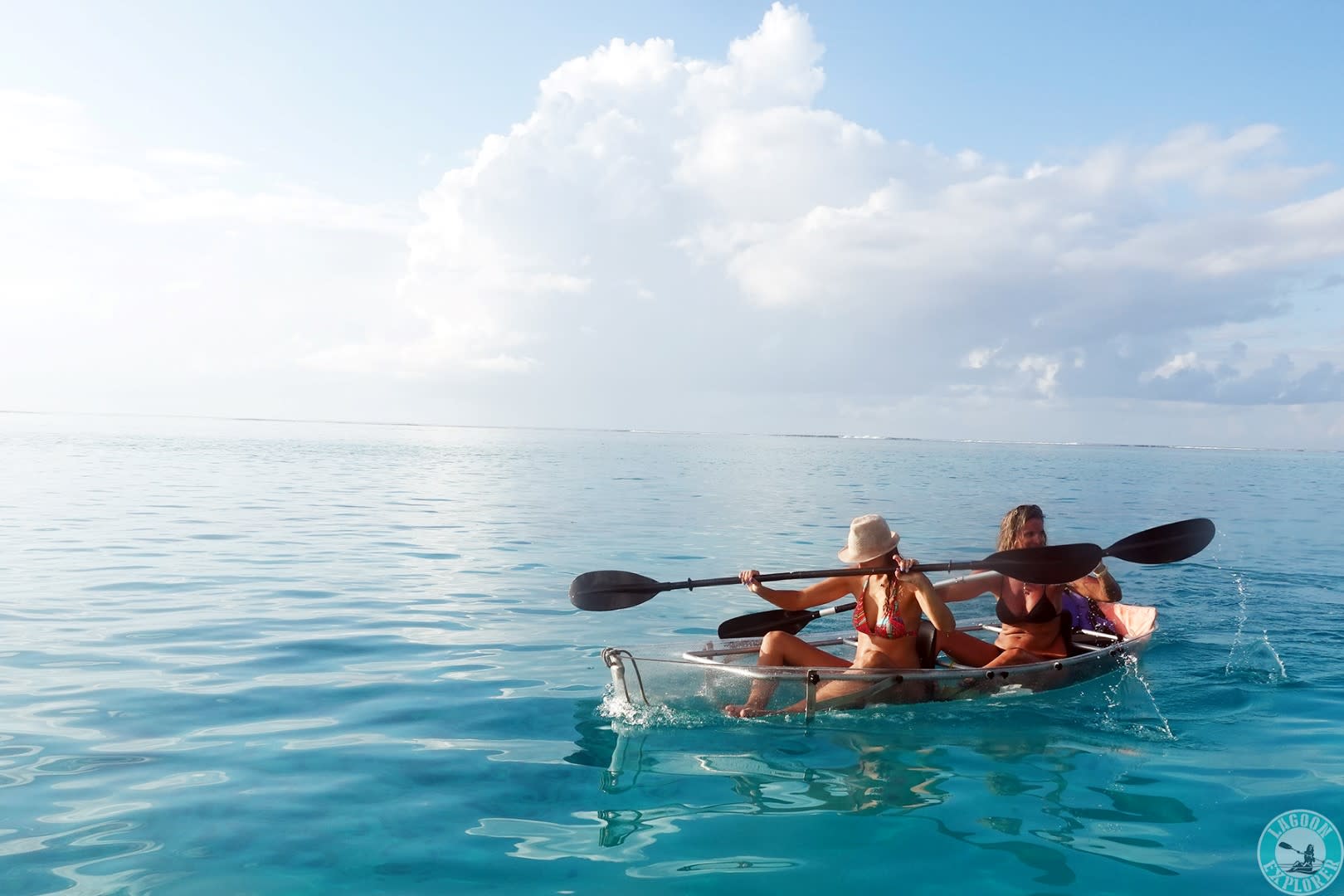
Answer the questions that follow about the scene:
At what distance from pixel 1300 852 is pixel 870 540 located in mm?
3277

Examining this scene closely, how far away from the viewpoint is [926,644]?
754 cm

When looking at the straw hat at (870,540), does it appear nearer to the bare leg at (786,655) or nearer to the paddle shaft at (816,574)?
the paddle shaft at (816,574)

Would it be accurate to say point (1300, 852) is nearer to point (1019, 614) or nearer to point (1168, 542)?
point (1019, 614)

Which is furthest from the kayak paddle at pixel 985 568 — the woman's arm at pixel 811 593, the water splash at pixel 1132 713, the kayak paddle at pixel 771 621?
the water splash at pixel 1132 713

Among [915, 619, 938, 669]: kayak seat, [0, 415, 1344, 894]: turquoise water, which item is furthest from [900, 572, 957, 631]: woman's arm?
[0, 415, 1344, 894]: turquoise water

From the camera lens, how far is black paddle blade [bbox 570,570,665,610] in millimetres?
8266

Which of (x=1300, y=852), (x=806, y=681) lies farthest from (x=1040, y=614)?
(x=1300, y=852)

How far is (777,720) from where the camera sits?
7047 millimetres

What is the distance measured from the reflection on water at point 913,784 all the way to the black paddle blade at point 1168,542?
272 cm

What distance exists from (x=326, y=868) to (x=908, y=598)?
15.0ft

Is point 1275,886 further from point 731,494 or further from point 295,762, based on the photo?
point 731,494

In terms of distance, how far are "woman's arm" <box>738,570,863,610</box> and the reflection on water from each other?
117 centimetres

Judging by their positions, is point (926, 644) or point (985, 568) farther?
point (985, 568)

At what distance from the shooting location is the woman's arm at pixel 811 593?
791 centimetres
